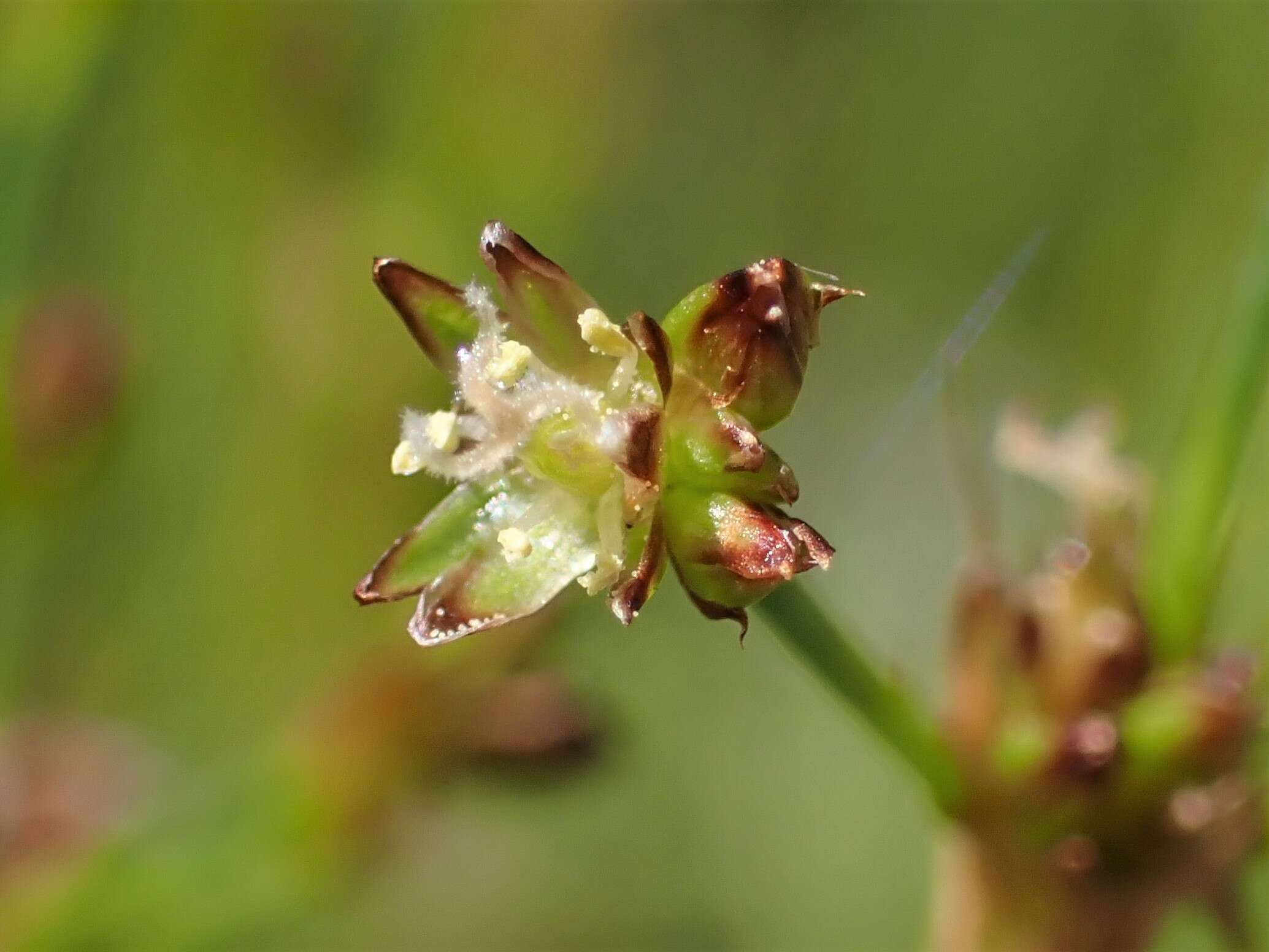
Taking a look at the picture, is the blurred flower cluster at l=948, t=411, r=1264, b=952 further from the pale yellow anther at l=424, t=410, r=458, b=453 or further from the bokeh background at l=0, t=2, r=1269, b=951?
the bokeh background at l=0, t=2, r=1269, b=951

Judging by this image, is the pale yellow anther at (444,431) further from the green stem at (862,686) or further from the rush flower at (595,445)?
the green stem at (862,686)

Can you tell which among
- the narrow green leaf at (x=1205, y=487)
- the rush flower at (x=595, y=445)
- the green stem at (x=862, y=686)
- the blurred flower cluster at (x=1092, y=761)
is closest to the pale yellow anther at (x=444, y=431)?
the rush flower at (x=595, y=445)

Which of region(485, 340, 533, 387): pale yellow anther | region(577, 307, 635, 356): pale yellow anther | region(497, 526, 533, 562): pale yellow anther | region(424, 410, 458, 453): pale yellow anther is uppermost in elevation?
region(577, 307, 635, 356): pale yellow anther

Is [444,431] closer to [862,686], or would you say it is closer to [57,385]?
[862,686]

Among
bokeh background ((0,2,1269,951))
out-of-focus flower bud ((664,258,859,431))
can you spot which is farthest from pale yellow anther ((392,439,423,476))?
bokeh background ((0,2,1269,951))

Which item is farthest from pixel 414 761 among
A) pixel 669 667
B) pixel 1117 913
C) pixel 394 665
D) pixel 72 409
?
pixel 669 667
